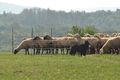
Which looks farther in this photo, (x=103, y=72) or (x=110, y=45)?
(x=110, y=45)

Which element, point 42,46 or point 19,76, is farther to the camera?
point 42,46

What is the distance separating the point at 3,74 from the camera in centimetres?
1981

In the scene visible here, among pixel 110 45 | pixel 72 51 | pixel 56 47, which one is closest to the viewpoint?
pixel 72 51

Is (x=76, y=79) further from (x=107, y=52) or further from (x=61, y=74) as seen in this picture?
(x=107, y=52)

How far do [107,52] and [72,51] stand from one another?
23.7ft

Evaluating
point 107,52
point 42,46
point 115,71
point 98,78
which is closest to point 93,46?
point 107,52

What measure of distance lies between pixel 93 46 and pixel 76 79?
23862 mm

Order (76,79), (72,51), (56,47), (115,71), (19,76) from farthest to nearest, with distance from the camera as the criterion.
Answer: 1. (56,47)
2. (72,51)
3. (115,71)
4. (19,76)
5. (76,79)

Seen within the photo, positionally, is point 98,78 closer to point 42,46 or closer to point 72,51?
point 72,51

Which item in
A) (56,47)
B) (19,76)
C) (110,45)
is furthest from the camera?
(56,47)

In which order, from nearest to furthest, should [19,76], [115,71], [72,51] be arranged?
[19,76] → [115,71] → [72,51]

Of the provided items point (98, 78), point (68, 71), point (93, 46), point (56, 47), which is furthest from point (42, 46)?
point (98, 78)

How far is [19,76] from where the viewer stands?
755 inches

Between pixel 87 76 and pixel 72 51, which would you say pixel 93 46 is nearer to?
pixel 72 51
